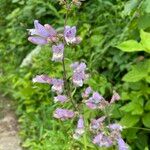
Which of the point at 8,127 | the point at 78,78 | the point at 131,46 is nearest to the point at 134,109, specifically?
the point at 131,46

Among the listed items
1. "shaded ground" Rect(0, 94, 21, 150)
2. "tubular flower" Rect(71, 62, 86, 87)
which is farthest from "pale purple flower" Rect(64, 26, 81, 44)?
"shaded ground" Rect(0, 94, 21, 150)

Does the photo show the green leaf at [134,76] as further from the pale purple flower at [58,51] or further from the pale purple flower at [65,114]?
the pale purple flower at [58,51]

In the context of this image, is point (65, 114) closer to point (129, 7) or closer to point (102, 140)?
point (102, 140)

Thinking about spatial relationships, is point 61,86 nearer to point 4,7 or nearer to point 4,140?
point 4,140

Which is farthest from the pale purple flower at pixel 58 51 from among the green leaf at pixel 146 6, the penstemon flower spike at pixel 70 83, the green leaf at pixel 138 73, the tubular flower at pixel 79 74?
the green leaf at pixel 138 73

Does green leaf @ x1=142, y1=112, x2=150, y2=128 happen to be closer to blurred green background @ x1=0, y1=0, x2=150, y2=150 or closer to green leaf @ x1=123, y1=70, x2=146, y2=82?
blurred green background @ x1=0, y1=0, x2=150, y2=150

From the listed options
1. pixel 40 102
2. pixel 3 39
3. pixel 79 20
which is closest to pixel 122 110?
pixel 40 102
